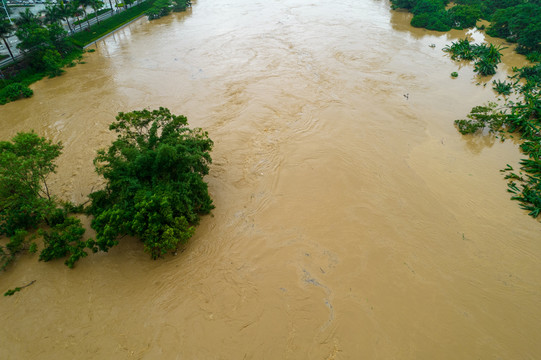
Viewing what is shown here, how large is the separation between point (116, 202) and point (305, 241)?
21.3 ft

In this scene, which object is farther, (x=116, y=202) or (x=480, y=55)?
(x=480, y=55)

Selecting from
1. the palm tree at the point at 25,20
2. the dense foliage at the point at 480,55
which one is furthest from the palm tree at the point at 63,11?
the dense foliage at the point at 480,55

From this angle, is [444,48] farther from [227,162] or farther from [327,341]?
[327,341]

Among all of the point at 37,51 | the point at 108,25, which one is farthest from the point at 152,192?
the point at 108,25

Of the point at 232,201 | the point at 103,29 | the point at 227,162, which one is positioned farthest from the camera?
the point at 103,29

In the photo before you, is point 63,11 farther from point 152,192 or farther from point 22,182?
point 152,192

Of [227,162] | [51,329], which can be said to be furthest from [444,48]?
[51,329]

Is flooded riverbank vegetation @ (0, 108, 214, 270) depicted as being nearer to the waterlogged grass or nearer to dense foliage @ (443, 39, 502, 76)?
the waterlogged grass

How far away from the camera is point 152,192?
891cm

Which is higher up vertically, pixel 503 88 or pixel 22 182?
pixel 22 182

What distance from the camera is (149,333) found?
24.4ft

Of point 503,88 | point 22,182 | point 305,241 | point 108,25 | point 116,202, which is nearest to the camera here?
point 22,182

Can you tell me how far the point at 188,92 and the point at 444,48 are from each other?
76.5ft

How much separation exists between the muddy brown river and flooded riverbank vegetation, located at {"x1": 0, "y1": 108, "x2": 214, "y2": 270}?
74 cm
